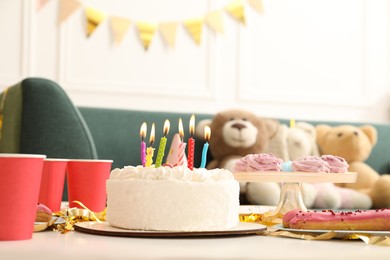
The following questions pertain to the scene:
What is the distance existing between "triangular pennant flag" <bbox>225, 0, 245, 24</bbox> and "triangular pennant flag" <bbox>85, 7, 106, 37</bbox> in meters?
0.87

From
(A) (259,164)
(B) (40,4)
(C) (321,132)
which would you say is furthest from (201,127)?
(A) (259,164)

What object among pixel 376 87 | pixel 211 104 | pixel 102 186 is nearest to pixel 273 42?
pixel 211 104

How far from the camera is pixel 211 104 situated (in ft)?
12.8

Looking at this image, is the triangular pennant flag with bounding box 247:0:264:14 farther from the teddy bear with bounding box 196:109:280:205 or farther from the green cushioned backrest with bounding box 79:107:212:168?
the green cushioned backrest with bounding box 79:107:212:168

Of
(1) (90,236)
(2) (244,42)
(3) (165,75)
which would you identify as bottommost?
(1) (90,236)

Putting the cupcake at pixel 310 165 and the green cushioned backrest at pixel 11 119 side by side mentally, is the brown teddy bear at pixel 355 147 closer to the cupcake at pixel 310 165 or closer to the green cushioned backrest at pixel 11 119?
the green cushioned backrest at pixel 11 119

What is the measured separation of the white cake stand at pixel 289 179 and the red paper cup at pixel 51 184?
37 cm

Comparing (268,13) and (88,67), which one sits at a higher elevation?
(268,13)

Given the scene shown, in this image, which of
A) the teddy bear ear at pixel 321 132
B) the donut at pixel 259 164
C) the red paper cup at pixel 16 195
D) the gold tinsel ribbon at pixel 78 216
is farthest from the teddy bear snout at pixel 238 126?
the red paper cup at pixel 16 195

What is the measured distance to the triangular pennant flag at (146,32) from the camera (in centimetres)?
374

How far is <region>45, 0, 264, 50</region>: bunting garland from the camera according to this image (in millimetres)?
3609

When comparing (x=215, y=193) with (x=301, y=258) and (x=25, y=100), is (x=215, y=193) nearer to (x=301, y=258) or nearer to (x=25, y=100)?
(x=301, y=258)

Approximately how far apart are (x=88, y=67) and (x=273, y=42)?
1291 mm

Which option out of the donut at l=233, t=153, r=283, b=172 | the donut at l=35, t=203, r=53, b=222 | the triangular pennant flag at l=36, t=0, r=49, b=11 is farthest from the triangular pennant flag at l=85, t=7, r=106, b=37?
the donut at l=35, t=203, r=53, b=222
